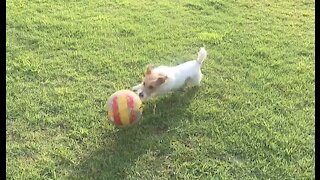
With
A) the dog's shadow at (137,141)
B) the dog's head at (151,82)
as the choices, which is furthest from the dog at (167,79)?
the dog's shadow at (137,141)

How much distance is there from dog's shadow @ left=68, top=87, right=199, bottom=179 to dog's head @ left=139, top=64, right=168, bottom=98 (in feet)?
0.49

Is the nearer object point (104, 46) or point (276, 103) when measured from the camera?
point (276, 103)

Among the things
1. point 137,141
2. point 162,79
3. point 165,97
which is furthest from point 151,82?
point 137,141

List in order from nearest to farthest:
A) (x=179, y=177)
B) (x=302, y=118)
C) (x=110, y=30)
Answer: (x=179, y=177) → (x=302, y=118) → (x=110, y=30)

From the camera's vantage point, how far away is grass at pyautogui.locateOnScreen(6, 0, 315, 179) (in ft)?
10.4

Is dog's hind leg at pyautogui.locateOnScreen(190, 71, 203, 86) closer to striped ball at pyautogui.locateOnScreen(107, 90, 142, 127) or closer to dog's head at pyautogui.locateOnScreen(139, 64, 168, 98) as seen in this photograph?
dog's head at pyautogui.locateOnScreen(139, 64, 168, 98)

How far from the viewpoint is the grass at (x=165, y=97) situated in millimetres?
3168

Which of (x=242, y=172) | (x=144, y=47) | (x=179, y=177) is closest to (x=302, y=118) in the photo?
(x=242, y=172)

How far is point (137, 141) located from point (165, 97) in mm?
604

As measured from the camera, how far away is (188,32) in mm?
4965

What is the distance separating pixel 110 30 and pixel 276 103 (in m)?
1.96

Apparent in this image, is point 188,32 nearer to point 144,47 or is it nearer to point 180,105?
point 144,47

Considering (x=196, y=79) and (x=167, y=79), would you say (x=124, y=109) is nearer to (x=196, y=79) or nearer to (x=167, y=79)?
(x=167, y=79)

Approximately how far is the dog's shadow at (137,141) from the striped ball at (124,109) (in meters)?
0.11
